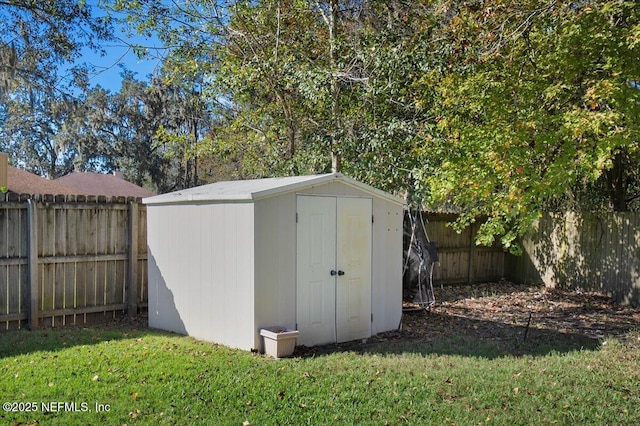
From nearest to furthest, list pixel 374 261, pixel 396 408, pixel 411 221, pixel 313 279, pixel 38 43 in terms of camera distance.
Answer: pixel 396 408
pixel 313 279
pixel 374 261
pixel 411 221
pixel 38 43

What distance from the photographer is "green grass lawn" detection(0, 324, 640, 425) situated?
3.75m

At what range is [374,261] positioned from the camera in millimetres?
6961

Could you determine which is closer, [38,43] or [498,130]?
[498,130]

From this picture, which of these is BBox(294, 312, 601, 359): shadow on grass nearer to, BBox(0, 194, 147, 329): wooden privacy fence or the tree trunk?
BBox(0, 194, 147, 329): wooden privacy fence

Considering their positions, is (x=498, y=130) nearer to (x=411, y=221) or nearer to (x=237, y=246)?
(x=411, y=221)

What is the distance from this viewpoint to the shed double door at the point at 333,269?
6.22m

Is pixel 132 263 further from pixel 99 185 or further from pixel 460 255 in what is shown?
pixel 99 185

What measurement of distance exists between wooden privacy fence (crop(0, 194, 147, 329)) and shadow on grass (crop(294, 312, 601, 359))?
313 centimetres

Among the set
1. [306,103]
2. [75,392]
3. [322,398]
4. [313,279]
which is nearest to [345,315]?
[313,279]

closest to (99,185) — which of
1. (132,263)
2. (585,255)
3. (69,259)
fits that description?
(132,263)

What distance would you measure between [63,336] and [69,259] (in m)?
1.28

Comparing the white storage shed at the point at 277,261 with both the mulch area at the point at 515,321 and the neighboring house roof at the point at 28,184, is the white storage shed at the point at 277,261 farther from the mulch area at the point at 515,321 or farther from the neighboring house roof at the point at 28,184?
the neighboring house roof at the point at 28,184

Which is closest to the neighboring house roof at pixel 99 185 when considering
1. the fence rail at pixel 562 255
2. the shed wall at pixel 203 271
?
the fence rail at pixel 562 255

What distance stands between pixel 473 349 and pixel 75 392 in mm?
4296
